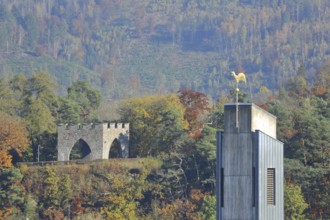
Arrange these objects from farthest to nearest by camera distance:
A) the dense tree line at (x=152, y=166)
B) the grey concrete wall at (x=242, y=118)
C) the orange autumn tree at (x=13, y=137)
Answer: the orange autumn tree at (x=13, y=137)
the dense tree line at (x=152, y=166)
the grey concrete wall at (x=242, y=118)

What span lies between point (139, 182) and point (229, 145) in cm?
3839

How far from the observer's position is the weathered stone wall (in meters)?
97.5

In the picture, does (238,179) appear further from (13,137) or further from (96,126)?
(96,126)

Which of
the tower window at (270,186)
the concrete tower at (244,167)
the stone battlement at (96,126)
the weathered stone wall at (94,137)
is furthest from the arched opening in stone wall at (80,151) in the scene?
the concrete tower at (244,167)

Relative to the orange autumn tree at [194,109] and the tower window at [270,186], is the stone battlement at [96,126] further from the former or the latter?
the tower window at [270,186]

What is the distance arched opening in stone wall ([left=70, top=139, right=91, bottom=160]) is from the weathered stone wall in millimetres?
251

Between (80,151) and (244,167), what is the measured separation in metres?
48.4

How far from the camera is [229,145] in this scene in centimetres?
5106

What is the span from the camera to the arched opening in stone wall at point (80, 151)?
322ft

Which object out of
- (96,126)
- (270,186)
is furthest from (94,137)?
(270,186)

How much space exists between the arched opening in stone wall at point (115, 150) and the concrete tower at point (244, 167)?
156ft

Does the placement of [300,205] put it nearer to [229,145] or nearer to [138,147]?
[138,147]

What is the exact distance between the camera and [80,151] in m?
98.8

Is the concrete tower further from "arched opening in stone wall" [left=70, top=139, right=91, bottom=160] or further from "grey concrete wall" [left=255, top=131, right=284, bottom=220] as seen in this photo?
"arched opening in stone wall" [left=70, top=139, right=91, bottom=160]
